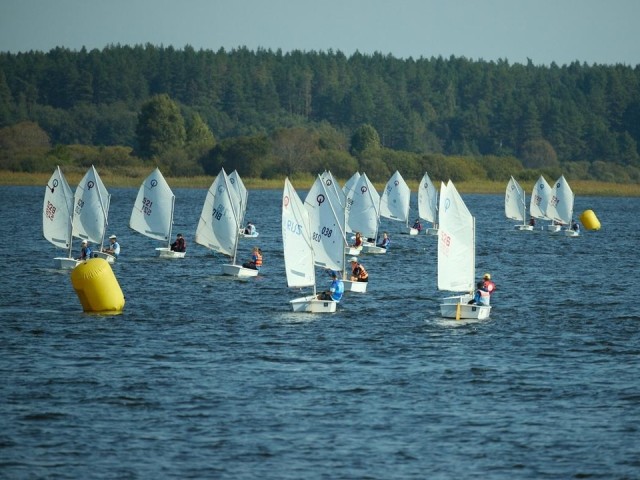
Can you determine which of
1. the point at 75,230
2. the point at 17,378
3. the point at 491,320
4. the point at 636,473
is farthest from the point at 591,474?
the point at 75,230

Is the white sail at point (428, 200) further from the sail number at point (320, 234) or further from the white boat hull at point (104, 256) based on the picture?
the sail number at point (320, 234)

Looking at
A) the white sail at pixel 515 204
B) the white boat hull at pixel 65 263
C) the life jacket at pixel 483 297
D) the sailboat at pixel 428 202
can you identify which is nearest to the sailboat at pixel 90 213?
the white boat hull at pixel 65 263

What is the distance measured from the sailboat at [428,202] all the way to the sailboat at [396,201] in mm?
3707

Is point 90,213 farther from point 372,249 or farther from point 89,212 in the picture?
point 372,249

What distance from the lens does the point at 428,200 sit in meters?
104

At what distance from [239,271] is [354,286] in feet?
27.2

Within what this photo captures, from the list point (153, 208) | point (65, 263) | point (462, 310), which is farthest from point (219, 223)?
point (462, 310)

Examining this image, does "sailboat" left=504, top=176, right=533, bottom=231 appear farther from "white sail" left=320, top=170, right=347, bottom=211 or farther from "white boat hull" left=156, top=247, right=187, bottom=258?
"white boat hull" left=156, top=247, right=187, bottom=258

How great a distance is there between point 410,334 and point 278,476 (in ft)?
63.4

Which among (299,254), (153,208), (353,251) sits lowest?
(353,251)

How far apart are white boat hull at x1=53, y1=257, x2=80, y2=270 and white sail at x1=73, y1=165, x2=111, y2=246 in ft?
6.11

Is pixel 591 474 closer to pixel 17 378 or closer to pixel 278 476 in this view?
pixel 278 476

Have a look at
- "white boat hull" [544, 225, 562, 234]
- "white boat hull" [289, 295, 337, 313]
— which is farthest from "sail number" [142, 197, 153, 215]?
"white boat hull" [544, 225, 562, 234]

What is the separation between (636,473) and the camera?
29.0m
